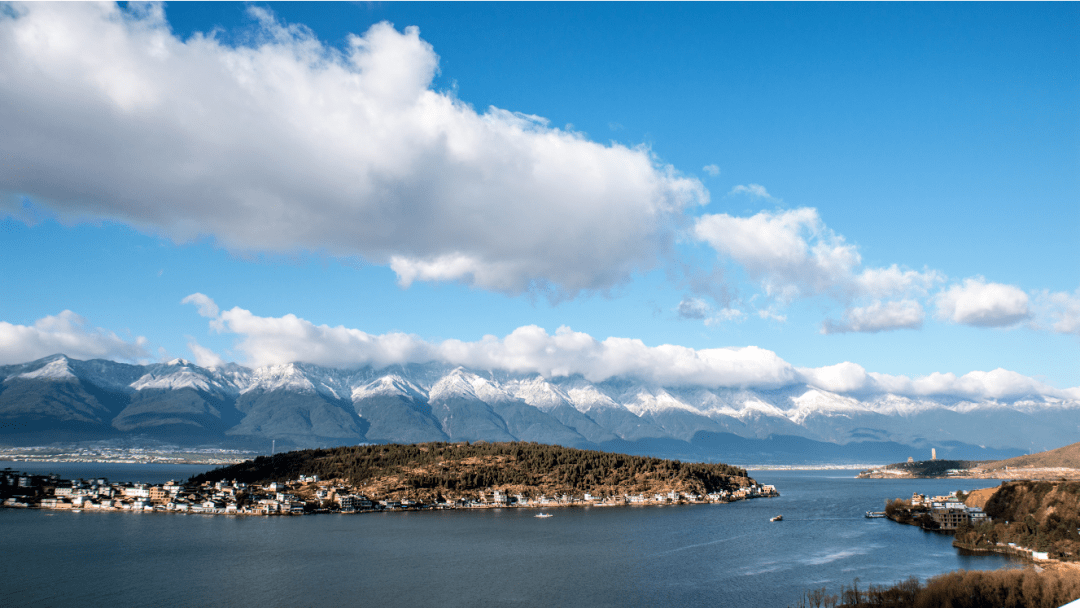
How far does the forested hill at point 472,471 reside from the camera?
17525cm

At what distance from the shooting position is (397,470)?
178 metres

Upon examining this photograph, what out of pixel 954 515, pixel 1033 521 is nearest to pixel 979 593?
pixel 1033 521

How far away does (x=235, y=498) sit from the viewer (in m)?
157

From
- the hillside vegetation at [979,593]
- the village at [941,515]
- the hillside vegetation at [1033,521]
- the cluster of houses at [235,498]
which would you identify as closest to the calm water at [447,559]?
the village at [941,515]

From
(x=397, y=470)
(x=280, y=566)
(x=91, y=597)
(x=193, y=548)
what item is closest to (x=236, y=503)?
(x=397, y=470)

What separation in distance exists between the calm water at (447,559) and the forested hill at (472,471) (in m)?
31.2

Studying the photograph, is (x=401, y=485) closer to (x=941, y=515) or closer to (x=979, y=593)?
(x=941, y=515)

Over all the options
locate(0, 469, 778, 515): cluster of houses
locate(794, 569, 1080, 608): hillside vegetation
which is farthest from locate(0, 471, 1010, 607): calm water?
locate(0, 469, 778, 515): cluster of houses

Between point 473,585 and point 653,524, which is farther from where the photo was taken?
point 653,524

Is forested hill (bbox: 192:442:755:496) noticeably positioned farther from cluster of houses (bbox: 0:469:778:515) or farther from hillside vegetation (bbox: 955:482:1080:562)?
A: hillside vegetation (bbox: 955:482:1080:562)

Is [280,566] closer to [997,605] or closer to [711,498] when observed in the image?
[997,605]

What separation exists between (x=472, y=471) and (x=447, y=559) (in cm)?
8728

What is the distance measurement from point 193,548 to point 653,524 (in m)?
74.8

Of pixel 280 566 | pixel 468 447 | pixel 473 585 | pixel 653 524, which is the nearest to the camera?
pixel 473 585
